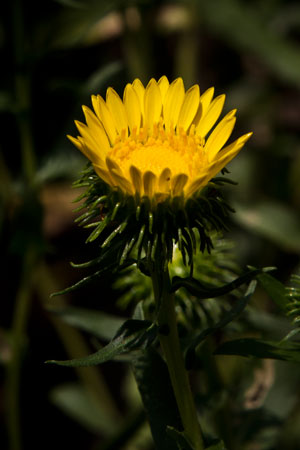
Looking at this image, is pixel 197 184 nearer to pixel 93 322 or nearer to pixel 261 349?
pixel 261 349

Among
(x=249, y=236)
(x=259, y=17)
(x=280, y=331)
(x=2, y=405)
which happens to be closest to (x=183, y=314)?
(x=280, y=331)

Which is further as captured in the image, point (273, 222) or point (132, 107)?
point (273, 222)

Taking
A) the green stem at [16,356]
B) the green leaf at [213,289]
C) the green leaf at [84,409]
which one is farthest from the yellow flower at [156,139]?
the green leaf at [84,409]

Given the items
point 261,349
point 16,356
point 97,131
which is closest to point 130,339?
point 261,349

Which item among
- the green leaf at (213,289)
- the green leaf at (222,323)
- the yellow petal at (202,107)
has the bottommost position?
the green leaf at (222,323)

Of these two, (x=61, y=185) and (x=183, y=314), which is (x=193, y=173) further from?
(x=61, y=185)

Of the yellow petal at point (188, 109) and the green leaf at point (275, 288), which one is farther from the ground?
the yellow petal at point (188, 109)

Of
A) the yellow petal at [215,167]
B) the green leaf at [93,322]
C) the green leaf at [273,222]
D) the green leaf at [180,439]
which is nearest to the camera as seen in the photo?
the yellow petal at [215,167]

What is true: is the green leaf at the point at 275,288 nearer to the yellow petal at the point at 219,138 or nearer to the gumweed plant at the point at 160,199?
the gumweed plant at the point at 160,199
